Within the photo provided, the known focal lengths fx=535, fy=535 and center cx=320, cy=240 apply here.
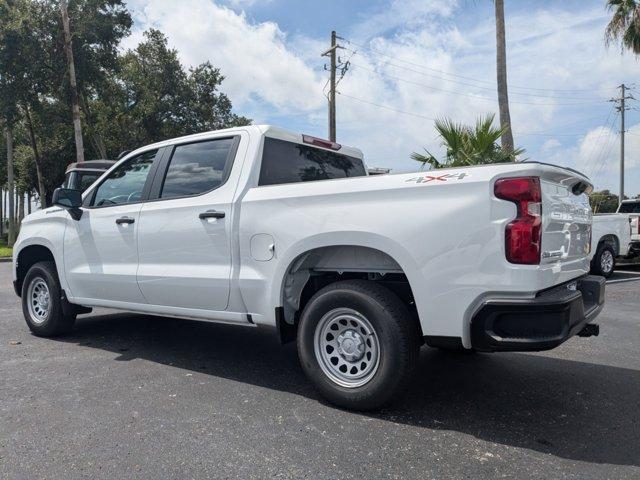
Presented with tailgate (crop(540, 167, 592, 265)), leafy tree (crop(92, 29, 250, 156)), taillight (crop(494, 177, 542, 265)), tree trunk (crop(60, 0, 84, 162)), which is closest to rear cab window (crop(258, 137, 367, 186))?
taillight (crop(494, 177, 542, 265))

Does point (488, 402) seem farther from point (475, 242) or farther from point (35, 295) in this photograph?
point (35, 295)

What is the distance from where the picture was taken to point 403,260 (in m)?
3.30

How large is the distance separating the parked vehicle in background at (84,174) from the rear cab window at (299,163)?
16.5ft

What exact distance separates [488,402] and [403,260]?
4.38 ft

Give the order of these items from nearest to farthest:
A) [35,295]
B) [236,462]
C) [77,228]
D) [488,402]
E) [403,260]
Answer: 1. [236,462]
2. [403,260]
3. [488,402]
4. [77,228]
5. [35,295]

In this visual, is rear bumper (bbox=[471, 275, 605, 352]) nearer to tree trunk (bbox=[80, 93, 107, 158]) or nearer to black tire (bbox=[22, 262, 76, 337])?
black tire (bbox=[22, 262, 76, 337])

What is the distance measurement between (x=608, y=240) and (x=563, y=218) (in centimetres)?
888

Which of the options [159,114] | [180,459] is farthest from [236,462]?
[159,114]

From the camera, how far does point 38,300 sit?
19.3 feet

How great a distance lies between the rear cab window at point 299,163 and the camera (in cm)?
435

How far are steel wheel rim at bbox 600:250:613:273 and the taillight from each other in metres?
9.23

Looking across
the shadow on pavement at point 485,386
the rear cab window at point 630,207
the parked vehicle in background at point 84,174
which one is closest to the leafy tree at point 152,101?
the parked vehicle in background at point 84,174

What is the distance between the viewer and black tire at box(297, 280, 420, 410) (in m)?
3.34

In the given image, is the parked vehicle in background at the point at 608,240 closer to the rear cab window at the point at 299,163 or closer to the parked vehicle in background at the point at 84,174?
the rear cab window at the point at 299,163
